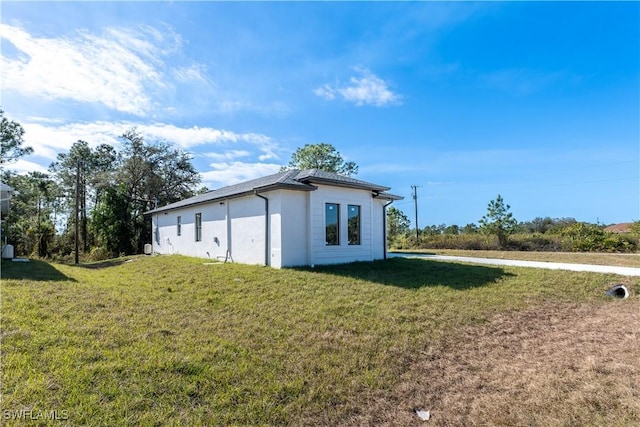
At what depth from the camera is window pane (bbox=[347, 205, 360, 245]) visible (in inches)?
452

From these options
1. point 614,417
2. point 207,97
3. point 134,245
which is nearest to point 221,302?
point 614,417

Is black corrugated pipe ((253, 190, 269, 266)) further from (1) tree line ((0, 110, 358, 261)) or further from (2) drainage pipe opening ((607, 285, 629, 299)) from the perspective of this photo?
(1) tree line ((0, 110, 358, 261))

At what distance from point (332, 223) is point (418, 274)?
336cm

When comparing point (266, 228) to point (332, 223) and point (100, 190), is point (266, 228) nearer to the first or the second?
point (332, 223)

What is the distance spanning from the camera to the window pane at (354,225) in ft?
37.7

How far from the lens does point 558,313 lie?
6.44 m

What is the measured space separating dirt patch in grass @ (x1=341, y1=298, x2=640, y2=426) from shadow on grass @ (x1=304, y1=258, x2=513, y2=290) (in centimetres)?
273

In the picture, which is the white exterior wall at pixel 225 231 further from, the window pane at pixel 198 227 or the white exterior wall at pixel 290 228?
the window pane at pixel 198 227

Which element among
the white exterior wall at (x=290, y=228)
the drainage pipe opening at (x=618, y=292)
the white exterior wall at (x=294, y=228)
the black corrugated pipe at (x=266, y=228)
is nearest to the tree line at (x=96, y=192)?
the white exterior wall at (x=290, y=228)

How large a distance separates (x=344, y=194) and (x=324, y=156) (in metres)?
18.9

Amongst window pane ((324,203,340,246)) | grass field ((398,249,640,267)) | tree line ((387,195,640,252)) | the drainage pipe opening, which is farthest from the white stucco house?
tree line ((387,195,640,252))

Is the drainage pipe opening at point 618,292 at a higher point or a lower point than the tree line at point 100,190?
lower

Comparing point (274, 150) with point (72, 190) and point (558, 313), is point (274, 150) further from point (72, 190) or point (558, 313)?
point (558, 313)

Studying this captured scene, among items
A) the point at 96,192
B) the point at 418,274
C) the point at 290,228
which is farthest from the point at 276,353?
the point at 96,192
